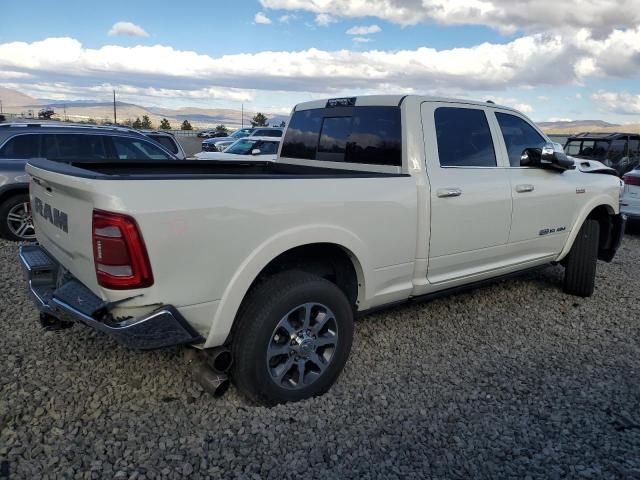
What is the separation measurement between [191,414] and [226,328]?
661mm

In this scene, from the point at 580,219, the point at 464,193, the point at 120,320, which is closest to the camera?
the point at 120,320

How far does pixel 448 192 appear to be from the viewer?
147 inches

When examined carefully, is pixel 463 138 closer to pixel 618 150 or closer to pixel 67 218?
pixel 67 218

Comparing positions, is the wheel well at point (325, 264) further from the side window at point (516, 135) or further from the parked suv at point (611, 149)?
the parked suv at point (611, 149)

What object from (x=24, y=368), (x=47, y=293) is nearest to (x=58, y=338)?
(x=24, y=368)

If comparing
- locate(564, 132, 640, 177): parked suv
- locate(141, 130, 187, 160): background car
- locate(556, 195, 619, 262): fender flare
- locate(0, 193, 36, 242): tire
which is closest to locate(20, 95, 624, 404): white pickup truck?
locate(556, 195, 619, 262): fender flare

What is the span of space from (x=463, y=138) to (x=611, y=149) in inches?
467

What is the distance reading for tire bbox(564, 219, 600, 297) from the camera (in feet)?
17.6

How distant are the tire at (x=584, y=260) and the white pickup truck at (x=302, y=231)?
42 centimetres

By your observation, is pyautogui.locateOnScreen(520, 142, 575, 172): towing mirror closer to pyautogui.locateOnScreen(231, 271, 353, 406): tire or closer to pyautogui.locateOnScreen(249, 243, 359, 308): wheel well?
pyautogui.locateOnScreen(249, 243, 359, 308): wheel well

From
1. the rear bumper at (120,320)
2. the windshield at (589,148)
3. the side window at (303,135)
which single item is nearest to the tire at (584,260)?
the side window at (303,135)

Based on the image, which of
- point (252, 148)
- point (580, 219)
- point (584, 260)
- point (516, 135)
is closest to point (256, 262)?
point (516, 135)

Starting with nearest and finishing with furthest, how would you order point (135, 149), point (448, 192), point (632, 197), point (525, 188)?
point (448, 192), point (525, 188), point (135, 149), point (632, 197)

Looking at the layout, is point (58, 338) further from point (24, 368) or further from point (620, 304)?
point (620, 304)
